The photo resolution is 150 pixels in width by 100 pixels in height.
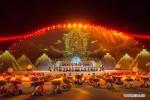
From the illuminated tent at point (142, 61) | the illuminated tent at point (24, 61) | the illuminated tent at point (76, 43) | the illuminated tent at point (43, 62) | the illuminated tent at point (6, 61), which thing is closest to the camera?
the illuminated tent at point (6, 61)

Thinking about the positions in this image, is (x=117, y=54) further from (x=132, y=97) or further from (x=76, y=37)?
(x=132, y=97)

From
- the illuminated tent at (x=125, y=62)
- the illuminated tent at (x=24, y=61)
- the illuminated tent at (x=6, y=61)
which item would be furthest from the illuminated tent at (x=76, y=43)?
the illuminated tent at (x=6, y=61)

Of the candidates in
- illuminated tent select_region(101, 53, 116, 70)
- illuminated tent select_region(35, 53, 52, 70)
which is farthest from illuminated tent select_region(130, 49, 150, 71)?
illuminated tent select_region(35, 53, 52, 70)

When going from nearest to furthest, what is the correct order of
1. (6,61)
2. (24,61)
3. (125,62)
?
1. (6,61)
2. (24,61)
3. (125,62)

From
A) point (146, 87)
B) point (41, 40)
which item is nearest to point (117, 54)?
point (41, 40)

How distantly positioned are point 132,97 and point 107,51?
26.4m

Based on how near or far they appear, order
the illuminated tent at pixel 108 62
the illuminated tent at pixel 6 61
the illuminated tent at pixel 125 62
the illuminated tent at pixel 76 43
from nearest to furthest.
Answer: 1. the illuminated tent at pixel 6 61
2. the illuminated tent at pixel 125 62
3. the illuminated tent at pixel 108 62
4. the illuminated tent at pixel 76 43

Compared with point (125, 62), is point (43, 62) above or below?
above

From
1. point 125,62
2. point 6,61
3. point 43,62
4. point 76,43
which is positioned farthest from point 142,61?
point 6,61

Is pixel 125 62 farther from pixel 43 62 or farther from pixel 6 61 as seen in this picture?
pixel 6 61

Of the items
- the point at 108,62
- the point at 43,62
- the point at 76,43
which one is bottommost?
the point at 108,62

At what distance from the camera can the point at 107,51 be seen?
131ft

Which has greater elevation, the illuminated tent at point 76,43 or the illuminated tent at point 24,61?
the illuminated tent at point 76,43

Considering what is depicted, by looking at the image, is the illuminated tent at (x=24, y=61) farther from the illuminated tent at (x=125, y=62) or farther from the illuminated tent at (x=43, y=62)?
the illuminated tent at (x=125, y=62)
